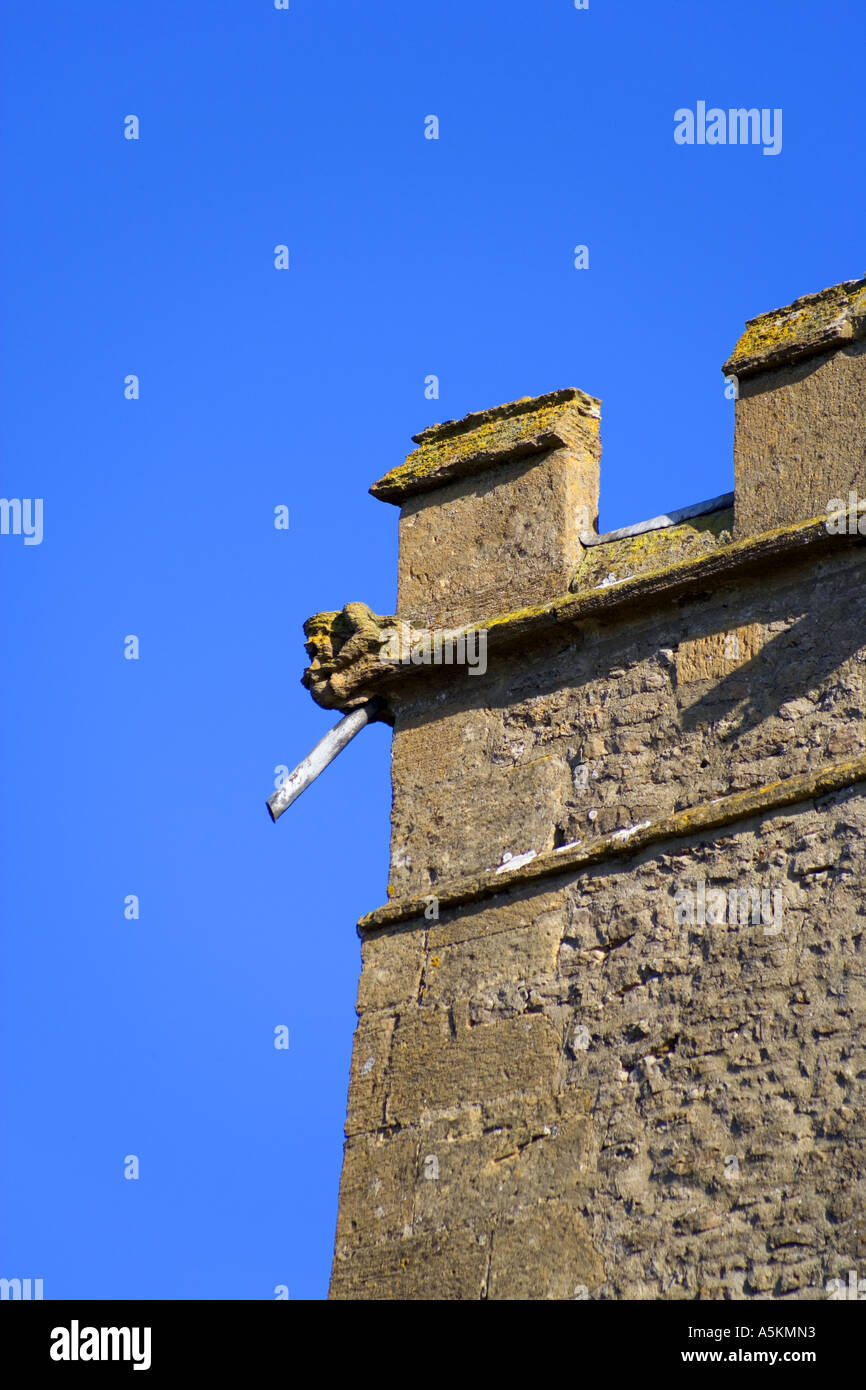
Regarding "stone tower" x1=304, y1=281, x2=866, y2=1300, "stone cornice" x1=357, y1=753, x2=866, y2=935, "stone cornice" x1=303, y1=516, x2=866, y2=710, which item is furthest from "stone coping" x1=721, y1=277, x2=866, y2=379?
"stone cornice" x1=357, y1=753, x2=866, y2=935

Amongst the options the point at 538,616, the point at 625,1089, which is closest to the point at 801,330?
the point at 538,616

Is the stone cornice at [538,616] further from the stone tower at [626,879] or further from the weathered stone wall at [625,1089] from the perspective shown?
the weathered stone wall at [625,1089]

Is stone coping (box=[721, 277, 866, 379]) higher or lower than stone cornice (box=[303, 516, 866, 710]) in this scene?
higher

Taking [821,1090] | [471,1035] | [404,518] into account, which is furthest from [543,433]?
[821,1090]

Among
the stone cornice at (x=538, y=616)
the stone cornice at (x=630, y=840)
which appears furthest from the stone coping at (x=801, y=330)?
the stone cornice at (x=630, y=840)

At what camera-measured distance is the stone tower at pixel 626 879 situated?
7875mm

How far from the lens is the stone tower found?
788 cm

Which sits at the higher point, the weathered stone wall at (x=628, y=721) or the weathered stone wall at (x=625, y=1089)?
the weathered stone wall at (x=628, y=721)

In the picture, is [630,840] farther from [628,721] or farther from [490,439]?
[490,439]

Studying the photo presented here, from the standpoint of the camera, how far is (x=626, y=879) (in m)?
8.55

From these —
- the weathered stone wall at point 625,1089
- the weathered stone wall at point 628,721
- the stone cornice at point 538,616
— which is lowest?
the weathered stone wall at point 625,1089

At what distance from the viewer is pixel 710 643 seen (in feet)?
28.7

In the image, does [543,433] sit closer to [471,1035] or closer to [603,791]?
[603,791]

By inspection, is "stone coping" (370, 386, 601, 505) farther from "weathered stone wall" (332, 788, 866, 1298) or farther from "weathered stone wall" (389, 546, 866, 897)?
"weathered stone wall" (332, 788, 866, 1298)
